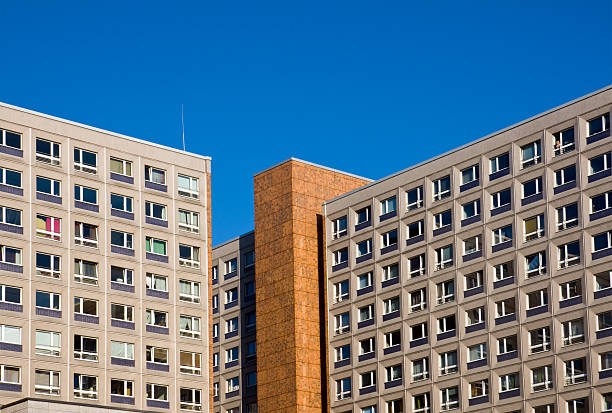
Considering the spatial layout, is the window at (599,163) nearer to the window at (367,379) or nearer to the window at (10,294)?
the window at (367,379)

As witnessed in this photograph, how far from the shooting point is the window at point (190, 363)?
105375 mm

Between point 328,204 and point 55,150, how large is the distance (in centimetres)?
3060

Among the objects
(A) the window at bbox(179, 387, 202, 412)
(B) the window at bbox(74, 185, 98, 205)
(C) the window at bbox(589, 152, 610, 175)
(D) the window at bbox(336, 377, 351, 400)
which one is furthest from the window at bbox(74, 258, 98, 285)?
(C) the window at bbox(589, 152, 610, 175)

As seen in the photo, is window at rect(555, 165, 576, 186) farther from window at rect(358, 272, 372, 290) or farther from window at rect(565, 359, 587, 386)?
window at rect(358, 272, 372, 290)

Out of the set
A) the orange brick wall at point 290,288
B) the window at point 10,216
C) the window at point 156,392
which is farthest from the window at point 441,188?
the window at point 10,216

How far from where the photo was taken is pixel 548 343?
102375mm

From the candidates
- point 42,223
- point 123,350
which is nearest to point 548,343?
point 123,350

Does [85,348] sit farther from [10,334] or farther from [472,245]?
[472,245]

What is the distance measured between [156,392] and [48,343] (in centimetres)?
1001

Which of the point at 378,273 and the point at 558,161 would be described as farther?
the point at 378,273

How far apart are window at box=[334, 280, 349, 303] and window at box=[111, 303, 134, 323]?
2434cm

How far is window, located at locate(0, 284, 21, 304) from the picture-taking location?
97.2 meters

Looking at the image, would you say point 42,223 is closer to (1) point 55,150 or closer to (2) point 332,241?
(1) point 55,150

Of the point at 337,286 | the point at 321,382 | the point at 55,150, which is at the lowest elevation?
the point at 321,382
